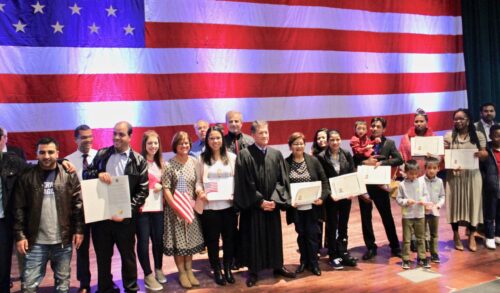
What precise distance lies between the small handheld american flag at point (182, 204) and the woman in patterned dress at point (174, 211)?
0.02 metres

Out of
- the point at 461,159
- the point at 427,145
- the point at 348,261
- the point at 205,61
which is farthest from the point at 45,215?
the point at 461,159

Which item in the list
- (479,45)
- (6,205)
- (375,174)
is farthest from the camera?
(479,45)

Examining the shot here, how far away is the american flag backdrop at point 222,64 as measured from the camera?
16.9ft

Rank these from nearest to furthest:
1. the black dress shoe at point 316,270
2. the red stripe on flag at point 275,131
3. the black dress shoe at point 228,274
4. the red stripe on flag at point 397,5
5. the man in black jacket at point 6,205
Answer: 1. the man in black jacket at point 6,205
2. the black dress shoe at point 228,274
3. the black dress shoe at point 316,270
4. the red stripe on flag at point 275,131
5. the red stripe on flag at point 397,5

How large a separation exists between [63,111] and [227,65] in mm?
2336

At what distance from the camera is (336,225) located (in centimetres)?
416

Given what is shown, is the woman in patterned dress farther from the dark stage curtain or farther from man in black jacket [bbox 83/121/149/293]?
the dark stage curtain

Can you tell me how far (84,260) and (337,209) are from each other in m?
2.36

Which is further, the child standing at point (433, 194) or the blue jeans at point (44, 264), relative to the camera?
the child standing at point (433, 194)

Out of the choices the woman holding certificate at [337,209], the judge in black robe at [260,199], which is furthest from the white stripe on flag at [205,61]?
the woman holding certificate at [337,209]

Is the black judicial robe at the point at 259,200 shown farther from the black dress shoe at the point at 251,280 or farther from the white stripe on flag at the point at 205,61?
the white stripe on flag at the point at 205,61

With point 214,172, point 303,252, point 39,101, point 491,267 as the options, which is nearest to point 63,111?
point 39,101

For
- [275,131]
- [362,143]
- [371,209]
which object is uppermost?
[275,131]

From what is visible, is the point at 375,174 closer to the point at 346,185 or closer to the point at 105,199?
the point at 346,185
